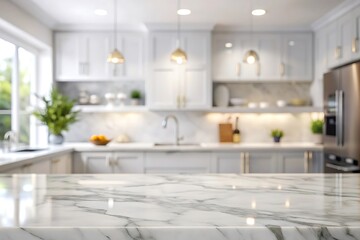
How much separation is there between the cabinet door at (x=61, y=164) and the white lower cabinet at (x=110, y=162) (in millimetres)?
163

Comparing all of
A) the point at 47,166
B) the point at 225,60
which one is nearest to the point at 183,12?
the point at 225,60

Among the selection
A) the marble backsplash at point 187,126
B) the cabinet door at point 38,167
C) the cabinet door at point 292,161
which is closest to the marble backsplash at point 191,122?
the marble backsplash at point 187,126

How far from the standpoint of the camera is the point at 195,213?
43.6 inches

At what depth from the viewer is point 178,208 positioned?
1.18 meters

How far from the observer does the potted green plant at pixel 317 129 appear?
4973mm

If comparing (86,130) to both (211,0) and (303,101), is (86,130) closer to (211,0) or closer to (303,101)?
(211,0)

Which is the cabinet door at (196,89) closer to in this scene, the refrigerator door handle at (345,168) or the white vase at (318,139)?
the white vase at (318,139)

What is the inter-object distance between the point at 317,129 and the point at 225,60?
150 centimetres

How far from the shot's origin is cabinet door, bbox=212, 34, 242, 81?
5078 mm

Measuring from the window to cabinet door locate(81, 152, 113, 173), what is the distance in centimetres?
84

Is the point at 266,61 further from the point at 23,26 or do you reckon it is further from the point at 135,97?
the point at 23,26

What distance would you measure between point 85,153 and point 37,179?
2.87m

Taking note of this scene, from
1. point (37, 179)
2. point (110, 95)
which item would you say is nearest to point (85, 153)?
point (110, 95)

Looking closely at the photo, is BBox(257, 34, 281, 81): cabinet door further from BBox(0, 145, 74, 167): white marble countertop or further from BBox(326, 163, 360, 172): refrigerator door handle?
BBox(0, 145, 74, 167): white marble countertop
